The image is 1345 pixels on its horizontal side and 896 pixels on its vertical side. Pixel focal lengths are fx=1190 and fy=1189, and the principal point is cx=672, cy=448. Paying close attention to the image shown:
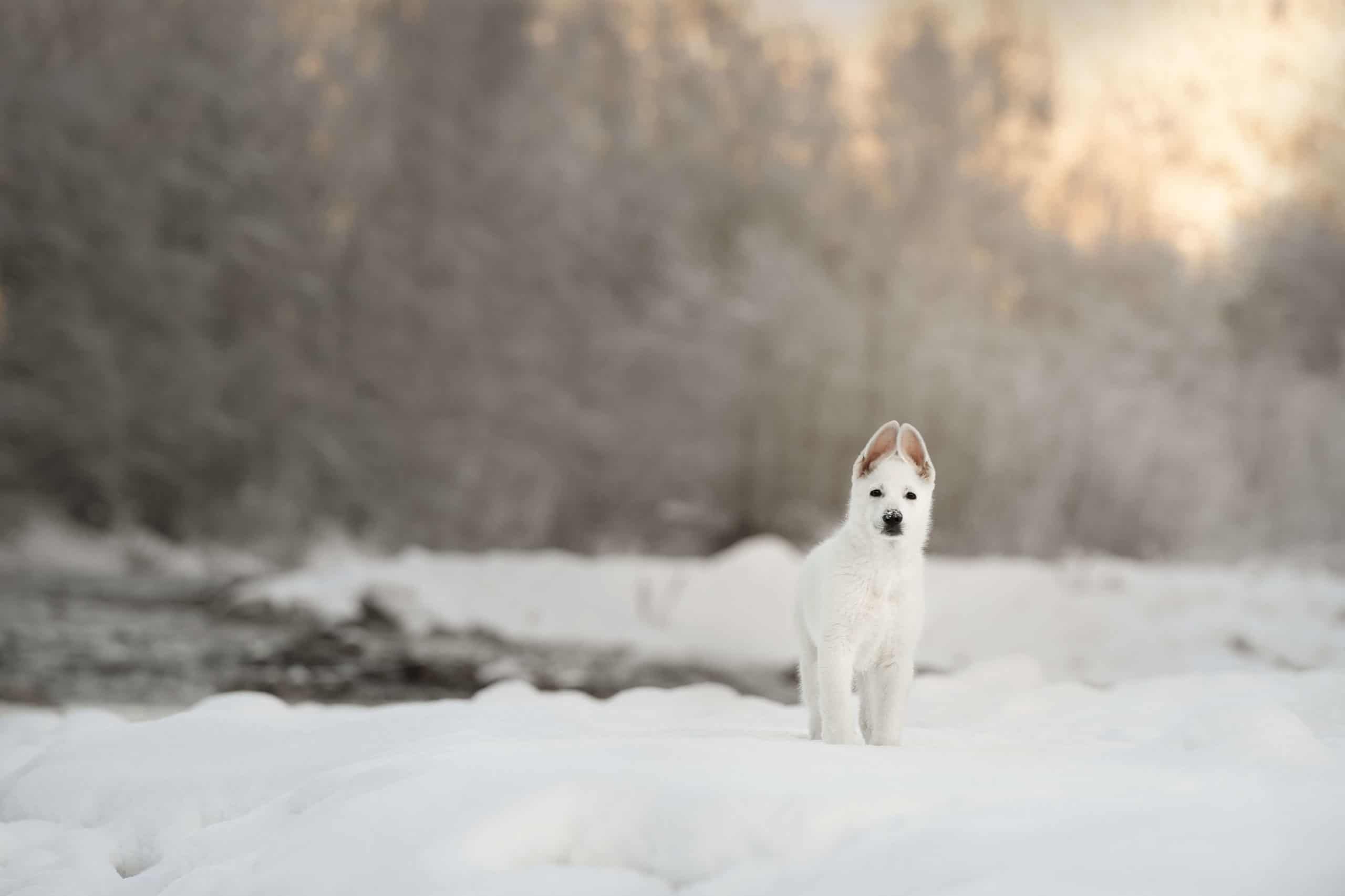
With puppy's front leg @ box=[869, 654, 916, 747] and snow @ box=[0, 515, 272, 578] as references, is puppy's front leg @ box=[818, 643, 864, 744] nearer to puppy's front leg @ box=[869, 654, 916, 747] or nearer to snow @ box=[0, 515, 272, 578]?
puppy's front leg @ box=[869, 654, 916, 747]

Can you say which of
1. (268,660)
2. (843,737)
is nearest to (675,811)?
(843,737)

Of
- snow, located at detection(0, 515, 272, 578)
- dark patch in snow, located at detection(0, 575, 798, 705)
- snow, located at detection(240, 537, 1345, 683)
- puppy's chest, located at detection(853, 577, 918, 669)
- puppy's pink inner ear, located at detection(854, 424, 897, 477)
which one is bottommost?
snow, located at detection(0, 515, 272, 578)

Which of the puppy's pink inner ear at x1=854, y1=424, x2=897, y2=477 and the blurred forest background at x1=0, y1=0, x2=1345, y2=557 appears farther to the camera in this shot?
the blurred forest background at x1=0, y1=0, x2=1345, y2=557

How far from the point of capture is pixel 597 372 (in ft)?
62.7

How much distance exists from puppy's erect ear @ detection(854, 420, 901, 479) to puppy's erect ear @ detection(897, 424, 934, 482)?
0.02m

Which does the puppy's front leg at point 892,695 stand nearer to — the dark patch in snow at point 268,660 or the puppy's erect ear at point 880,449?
the puppy's erect ear at point 880,449

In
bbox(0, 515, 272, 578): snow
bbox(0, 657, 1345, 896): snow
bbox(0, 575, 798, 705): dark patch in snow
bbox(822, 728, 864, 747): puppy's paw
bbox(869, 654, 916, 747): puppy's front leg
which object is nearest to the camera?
bbox(0, 657, 1345, 896): snow

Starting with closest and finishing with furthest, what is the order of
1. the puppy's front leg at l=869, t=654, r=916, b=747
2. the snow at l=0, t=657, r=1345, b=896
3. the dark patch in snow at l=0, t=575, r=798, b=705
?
the snow at l=0, t=657, r=1345, b=896 < the puppy's front leg at l=869, t=654, r=916, b=747 < the dark patch in snow at l=0, t=575, r=798, b=705

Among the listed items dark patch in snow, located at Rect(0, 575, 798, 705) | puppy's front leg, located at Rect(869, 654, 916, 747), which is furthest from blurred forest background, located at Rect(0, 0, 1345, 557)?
puppy's front leg, located at Rect(869, 654, 916, 747)

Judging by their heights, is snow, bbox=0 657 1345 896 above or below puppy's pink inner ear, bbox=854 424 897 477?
below

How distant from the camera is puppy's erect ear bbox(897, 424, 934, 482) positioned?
3.08m

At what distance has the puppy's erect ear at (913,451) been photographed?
308 centimetres

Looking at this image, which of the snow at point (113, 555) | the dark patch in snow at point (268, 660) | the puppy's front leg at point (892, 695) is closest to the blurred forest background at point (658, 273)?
the snow at point (113, 555)

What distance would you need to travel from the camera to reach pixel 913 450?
3094 mm
